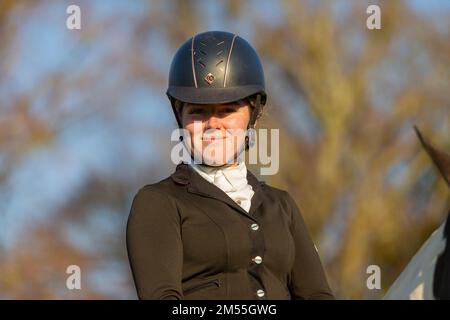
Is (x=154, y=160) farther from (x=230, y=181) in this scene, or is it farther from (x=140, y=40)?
(x=230, y=181)

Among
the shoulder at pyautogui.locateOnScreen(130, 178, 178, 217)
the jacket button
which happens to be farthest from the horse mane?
the shoulder at pyautogui.locateOnScreen(130, 178, 178, 217)

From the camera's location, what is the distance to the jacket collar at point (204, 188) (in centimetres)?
347

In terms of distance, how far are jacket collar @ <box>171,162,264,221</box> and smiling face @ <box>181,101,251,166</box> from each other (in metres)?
0.06

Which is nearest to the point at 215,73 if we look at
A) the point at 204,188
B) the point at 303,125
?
the point at 204,188

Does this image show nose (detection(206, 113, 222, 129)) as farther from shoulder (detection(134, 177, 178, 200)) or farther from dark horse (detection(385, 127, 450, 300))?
dark horse (detection(385, 127, 450, 300))

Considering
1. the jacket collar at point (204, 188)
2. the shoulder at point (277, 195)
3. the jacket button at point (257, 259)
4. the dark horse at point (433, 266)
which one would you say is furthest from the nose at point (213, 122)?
the dark horse at point (433, 266)

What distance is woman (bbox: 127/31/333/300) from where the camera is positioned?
3325mm

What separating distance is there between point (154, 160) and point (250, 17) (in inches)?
152

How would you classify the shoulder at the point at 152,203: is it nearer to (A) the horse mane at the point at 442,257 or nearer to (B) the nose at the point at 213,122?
(B) the nose at the point at 213,122

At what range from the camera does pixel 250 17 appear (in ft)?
66.5

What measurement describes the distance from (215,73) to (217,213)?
1.51ft
